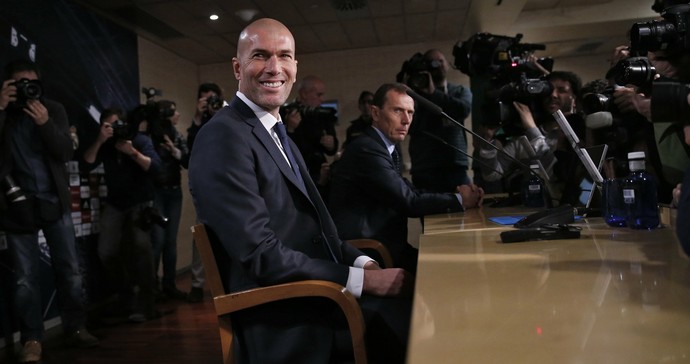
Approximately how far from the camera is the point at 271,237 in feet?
3.72

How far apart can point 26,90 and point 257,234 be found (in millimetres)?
2097

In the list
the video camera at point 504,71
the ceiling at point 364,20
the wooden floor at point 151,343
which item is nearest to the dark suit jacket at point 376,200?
the video camera at point 504,71

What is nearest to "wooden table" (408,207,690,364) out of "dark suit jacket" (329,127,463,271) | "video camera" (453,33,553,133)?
"dark suit jacket" (329,127,463,271)

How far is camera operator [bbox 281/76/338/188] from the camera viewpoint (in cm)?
330

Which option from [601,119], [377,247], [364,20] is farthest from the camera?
[364,20]

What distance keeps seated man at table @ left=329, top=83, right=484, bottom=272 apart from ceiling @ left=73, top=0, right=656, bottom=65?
8.13 ft

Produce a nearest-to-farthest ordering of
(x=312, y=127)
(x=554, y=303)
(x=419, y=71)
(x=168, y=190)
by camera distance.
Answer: (x=554, y=303), (x=419, y=71), (x=312, y=127), (x=168, y=190)

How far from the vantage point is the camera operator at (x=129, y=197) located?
11.2 feet

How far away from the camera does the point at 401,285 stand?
1230 millimetres

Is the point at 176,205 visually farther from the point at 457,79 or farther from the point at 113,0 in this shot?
the point at 457,79

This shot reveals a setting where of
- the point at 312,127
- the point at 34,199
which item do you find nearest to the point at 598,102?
the point at 312,127

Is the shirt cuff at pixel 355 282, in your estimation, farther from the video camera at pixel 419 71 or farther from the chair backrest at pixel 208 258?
the video camera at pixel 419 71

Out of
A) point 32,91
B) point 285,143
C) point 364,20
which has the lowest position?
point 285,143

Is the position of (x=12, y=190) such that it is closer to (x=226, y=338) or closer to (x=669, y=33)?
(x=226, y=338)
